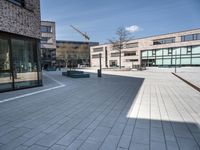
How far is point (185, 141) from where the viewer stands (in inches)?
113

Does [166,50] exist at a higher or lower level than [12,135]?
higher

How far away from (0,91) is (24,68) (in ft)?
5.91

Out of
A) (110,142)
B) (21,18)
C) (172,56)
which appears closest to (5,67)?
(21,18)

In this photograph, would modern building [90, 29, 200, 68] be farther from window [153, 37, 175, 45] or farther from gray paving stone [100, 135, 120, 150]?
gray paving stone [100, 135, 120, 150]

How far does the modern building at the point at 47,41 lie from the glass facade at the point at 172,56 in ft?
85.5

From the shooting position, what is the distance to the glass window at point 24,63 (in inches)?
327

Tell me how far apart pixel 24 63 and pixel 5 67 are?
112 centimetres

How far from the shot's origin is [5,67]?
787cm

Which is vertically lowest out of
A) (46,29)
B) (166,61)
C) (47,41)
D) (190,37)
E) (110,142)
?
(110,142)

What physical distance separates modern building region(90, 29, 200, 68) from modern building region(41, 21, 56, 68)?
17059 mm

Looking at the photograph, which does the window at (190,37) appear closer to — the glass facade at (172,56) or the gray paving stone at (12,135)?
the glass facade at (172,56)

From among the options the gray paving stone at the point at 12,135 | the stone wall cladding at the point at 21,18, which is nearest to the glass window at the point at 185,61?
the stone wall cladding at the point at 21,18

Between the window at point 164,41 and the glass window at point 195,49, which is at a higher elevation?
the window at point 164,41

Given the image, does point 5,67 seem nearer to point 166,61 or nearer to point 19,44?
point 19,44
